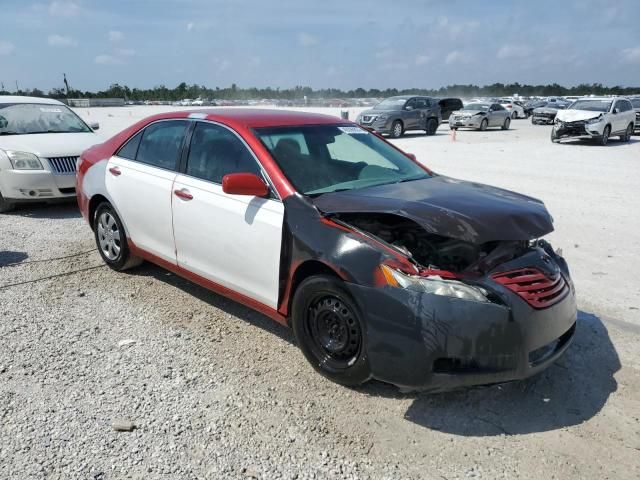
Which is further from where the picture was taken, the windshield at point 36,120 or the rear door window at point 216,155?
the windshield at point 36,120

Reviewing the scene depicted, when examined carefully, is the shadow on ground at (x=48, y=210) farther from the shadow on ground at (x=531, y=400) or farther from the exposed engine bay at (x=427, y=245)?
the exposed engine bay at (x=427, y=245)

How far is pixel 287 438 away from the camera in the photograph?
2.92 metres

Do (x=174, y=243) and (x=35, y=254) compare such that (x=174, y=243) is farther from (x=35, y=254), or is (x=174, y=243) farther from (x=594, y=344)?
(x=594, y=344)

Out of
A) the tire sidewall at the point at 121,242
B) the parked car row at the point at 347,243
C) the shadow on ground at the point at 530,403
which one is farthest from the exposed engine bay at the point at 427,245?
the tire sidewall at the point at 121,242

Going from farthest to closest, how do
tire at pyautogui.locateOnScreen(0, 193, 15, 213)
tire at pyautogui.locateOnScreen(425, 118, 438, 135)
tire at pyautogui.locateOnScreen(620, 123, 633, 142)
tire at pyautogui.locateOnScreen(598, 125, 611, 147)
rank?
tire at pyautogui.locateOnScreen(425, 118, 438, 135) → tire at pyautogui.locateOnScreen(620, 123, 633, 142) → tire at pyautogui.locateOnScreen(598, 125, 611, 147) → tire at pyautogui.locateOnScreen(0, 193, 15, 213)

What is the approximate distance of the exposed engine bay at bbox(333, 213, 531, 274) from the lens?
10.7 feet

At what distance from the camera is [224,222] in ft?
12.8

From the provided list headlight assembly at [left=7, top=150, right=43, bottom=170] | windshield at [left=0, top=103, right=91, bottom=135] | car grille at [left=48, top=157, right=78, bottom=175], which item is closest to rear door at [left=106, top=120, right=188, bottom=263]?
car grille at [left=48, top=157, right=78, bottom=175]

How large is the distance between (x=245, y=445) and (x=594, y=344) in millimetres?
2733

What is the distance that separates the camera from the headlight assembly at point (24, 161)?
7494 millimetres

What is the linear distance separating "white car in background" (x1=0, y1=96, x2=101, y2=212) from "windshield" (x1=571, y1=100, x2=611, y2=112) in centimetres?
1824

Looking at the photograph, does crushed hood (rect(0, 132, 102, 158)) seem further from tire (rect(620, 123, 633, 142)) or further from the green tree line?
the green tree line

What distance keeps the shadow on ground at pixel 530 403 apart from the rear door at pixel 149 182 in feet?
8.25

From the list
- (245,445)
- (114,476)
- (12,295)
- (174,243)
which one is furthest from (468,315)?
(12,295)
